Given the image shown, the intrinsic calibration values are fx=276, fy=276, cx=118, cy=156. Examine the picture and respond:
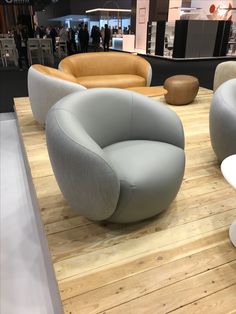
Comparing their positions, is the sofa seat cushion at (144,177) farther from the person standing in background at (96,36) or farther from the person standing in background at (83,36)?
the person standing in background at (96,36)

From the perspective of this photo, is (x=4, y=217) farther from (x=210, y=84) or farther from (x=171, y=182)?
(x=210, y=84)

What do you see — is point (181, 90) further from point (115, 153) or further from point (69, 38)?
point (69, 38)

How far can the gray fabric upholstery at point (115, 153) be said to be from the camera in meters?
1.49

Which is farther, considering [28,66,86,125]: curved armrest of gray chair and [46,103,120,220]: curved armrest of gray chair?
[28,66,86,125]: curved armrest of gray chair

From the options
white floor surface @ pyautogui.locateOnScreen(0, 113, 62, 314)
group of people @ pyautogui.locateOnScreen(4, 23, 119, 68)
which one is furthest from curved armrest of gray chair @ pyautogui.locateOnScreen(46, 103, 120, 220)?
group of people @ pyautogui.locateOnScreen(4, 23, 119, 68)

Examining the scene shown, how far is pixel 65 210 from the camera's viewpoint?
1968 millimetres

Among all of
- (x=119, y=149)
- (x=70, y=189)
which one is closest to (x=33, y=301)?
(x=70, y=189)

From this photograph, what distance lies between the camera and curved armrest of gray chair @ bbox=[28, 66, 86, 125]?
305cm

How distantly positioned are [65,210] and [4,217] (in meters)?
0.81

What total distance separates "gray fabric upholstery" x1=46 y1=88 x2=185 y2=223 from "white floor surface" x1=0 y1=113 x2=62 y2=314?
57 centimetres

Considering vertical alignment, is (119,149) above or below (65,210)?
above

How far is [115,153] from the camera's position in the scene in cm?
186

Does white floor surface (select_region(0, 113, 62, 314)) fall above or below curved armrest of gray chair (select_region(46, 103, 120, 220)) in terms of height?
below

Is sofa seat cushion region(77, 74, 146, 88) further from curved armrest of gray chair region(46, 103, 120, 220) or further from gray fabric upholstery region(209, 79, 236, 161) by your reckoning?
curved armrest of gray chair region(46, 103, 120, 220)
